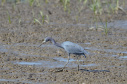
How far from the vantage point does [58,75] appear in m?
6.24

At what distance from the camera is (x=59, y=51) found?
8.12 metres

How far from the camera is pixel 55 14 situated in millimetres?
12492

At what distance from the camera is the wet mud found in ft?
20.1

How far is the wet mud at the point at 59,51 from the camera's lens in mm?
6115

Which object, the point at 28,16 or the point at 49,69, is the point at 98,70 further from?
the point at 28,16

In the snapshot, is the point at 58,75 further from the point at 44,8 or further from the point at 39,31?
the point at 44,8

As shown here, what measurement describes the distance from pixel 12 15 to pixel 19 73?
20.3 ft

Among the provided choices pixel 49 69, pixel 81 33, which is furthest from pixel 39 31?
pixel 49 69

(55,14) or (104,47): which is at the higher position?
(55,14)

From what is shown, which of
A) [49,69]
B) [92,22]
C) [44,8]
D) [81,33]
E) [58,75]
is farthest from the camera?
[44,8]

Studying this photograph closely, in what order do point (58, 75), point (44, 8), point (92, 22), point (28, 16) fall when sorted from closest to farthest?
point (58, 75)
point (92, 22)
point (28, 16)
point (44, 8)

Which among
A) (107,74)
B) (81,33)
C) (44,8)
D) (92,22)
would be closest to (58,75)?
(107,74)

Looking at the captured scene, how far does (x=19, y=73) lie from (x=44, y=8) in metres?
7.49

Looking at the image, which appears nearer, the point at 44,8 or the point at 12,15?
the point at 12,15
